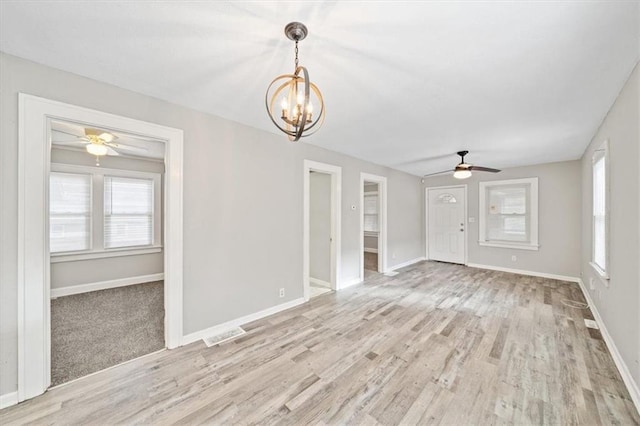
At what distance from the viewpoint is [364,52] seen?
1.70 meters

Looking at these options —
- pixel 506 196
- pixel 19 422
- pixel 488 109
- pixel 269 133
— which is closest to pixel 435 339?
pixel 488 109

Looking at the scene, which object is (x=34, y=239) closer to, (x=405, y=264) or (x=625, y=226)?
(x=625, y=226)

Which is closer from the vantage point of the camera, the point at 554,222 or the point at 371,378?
Result: the point at 371,378

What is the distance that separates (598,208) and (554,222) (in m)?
2.22

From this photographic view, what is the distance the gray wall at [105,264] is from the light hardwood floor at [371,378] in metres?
3.07

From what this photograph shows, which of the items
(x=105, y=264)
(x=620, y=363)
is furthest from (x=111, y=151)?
(x=620, y=363)

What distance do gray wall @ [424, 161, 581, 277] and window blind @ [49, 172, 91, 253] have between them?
317 inches

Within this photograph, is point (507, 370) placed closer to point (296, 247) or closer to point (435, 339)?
point (435, 339)

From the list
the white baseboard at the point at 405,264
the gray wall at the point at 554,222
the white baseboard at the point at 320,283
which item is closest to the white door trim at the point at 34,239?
the white baseboard at the point at 320,283

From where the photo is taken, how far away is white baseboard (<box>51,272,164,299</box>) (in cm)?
394

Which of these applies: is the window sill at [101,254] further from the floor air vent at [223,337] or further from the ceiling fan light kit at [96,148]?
the floor air vent at [223,337]

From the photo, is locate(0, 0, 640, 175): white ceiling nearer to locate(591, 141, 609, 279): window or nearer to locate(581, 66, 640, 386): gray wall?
locate(581, 66, 640, 386): gray wall

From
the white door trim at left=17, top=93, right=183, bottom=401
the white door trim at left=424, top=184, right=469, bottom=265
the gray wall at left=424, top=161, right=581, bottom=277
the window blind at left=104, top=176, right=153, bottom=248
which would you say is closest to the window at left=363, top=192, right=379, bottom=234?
the white door trim at left=424, top=184, right=469, bottom=265

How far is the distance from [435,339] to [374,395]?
117 cm
